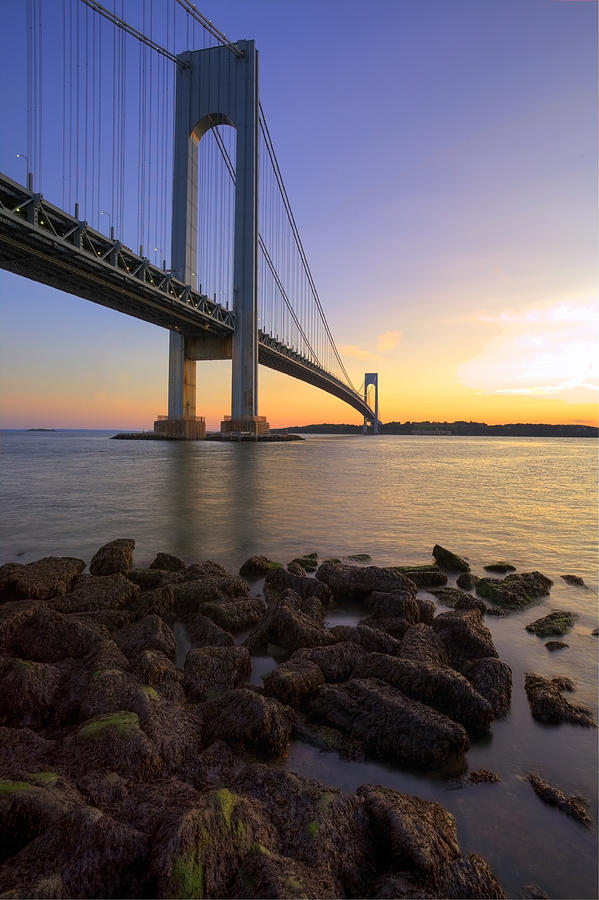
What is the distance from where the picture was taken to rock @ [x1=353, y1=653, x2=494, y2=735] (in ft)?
7.41

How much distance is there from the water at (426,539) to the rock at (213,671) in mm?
167

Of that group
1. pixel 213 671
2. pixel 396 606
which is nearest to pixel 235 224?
pixel 396 606

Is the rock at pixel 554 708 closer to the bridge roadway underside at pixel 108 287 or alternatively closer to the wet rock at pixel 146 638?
the wet rock at pixel 146 638

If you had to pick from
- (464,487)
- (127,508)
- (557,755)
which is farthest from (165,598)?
(464,487)

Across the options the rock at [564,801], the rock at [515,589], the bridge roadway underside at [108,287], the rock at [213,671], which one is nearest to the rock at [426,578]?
the rock at [515,589]

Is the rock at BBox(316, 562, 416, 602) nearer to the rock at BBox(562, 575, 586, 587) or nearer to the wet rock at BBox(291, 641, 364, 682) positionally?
the wet rock at BBox(291, 641, 364, 682)

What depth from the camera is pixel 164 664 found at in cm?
252

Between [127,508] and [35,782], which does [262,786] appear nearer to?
[35,782]

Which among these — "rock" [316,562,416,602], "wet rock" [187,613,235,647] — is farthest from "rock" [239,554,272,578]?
"wet rock" [187,613,235,647]

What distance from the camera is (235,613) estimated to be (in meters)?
3.47

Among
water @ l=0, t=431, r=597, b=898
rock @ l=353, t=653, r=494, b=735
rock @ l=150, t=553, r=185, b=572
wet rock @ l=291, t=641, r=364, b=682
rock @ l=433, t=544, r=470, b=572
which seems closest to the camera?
water @ l=0, t=431, r=597, b=898

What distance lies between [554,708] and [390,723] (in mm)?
1002

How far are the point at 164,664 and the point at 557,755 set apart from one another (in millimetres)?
1981

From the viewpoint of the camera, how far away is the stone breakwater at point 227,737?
50.1 inches
